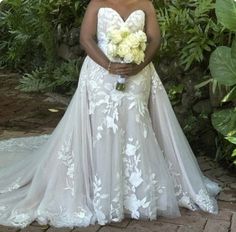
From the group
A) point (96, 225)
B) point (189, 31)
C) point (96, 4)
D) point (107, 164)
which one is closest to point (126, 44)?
point (96, 4)

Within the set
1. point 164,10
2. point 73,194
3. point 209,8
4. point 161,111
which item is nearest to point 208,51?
point 209,8

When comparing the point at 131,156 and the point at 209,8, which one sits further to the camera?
the point at 209,8

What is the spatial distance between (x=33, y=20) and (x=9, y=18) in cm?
62

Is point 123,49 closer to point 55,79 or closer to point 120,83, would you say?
point 120,83

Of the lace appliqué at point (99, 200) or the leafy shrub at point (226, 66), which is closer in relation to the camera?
the lace appliqué at point (99, 200)

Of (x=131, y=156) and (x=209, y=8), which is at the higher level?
(x=209, y=8)

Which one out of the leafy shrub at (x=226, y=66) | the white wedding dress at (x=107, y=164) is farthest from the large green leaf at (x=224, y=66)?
the white wedding dress at (x=107, y=164)

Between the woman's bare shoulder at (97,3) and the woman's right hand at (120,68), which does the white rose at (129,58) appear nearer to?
the woman's right hand at (120,68)

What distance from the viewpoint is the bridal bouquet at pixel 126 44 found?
11.7ft

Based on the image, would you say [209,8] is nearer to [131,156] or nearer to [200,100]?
[200,100]

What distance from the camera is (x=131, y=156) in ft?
12.2

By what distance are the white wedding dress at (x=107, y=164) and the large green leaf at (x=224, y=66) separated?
0.45 metres

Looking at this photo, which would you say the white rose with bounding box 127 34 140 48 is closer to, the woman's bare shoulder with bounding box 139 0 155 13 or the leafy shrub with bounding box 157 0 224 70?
the woman's bare shoulder with bounding box 139 0 155 13

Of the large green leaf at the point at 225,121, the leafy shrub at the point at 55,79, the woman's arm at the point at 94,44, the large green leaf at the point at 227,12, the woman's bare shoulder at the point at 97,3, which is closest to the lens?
the woman's arm at the point at 94,44
